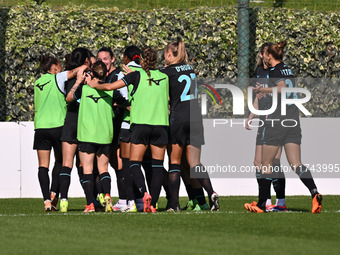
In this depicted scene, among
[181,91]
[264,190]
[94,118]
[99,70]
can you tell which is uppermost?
[99,70]

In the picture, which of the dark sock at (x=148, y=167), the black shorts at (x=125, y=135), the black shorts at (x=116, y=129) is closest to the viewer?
the black shorts at (x=125, y=135)

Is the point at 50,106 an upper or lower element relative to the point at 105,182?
upper

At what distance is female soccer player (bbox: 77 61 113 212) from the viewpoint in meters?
9.97

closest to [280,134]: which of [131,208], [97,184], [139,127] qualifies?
[139,127]

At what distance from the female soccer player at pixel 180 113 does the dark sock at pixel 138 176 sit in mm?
404

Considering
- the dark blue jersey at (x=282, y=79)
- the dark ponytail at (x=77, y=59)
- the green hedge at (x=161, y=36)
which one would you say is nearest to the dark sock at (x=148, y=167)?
the dark ponytail at (x=77, y=59)

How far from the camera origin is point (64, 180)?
1024cm

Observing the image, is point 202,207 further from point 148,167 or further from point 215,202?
point 148,167

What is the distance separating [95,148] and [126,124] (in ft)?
1.73

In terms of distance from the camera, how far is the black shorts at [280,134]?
9547mm

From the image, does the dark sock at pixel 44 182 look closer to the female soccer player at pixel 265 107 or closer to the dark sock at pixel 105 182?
the dark sock at pixel 105 182

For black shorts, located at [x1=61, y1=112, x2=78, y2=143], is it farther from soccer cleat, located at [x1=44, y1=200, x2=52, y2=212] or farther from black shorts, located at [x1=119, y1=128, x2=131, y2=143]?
soccer cleat, located at [x1=44, y1=200, x2=52, y2=212]

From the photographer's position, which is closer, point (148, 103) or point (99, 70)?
point (148, 103)

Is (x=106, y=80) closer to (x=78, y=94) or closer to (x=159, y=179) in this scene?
(x=78, y=94)
